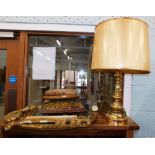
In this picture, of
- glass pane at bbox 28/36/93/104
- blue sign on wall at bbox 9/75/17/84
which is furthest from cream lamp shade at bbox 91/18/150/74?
blue sign on wall at bbox 9/75/17/84

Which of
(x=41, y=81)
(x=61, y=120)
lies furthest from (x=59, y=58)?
(x=61, y=120)

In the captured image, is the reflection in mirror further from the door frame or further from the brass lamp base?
the brass lamp base

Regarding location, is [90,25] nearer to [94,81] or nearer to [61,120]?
[94,81]

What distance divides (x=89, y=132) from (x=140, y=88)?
800 mm

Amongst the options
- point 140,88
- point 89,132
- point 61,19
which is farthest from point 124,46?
point 61,19

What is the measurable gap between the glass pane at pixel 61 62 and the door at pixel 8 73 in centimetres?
14

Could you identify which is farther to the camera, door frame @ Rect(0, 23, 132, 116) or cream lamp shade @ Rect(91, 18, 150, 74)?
door frame @ Rect(0, 23, 132, 116)

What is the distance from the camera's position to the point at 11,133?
3.61 feet

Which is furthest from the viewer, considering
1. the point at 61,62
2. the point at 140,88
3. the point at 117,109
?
the point at 61,62

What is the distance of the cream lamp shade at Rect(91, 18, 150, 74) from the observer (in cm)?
110

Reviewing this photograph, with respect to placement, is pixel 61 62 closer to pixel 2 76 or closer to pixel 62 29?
pixel 62 29

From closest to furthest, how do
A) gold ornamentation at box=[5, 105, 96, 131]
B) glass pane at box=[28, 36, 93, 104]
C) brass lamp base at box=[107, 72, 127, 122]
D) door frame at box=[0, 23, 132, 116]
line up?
gold ornamentation at box=[5, 105, 96, 131], brass lamp base at box=[107, 72, 127, 122], door frame at box=[0, 23, 132, 116], glass pane at box=[28, 36, 93, 104]

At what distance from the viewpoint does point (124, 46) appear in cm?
110

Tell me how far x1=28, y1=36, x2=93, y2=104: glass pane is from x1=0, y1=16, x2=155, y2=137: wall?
0.17m
